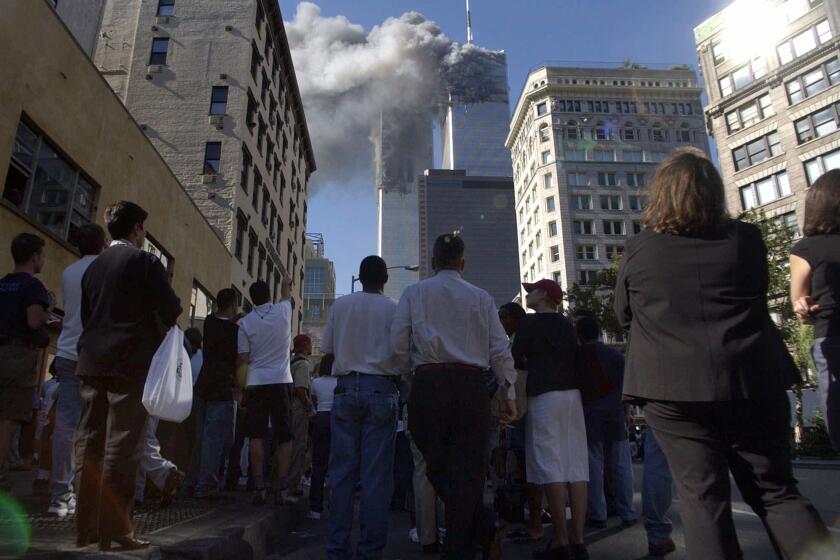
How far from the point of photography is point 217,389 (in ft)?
17.3

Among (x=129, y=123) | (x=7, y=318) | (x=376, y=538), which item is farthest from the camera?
(x=129, y=123)

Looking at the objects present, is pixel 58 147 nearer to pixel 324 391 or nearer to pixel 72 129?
pixel 72 129

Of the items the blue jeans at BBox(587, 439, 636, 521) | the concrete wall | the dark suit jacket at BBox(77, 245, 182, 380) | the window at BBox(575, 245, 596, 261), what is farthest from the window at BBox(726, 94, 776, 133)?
the dark suit jacket at BBox(77, 245, 182, 380)

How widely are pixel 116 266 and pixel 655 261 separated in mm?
2853

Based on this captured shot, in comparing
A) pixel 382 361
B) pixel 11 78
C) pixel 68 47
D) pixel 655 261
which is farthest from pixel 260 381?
pixel 68 47

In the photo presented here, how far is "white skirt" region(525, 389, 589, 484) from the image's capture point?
13.1 ft

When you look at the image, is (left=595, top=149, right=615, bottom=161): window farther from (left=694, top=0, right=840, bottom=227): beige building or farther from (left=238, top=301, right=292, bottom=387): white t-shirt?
(left=238, top=301, right=292, bottom=387): white t-shirt

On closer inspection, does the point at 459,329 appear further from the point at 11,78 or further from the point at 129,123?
the point at 129,123

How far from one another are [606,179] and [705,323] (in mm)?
69067

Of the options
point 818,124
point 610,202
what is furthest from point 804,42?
point 610,202

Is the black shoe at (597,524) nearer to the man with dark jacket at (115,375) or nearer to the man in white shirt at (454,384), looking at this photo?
the man in white shirt at (454,384)

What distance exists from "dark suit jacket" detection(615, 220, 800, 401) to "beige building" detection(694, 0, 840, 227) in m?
32.4

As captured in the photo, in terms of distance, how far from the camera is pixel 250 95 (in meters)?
28.1

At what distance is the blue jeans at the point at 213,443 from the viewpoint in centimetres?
516
